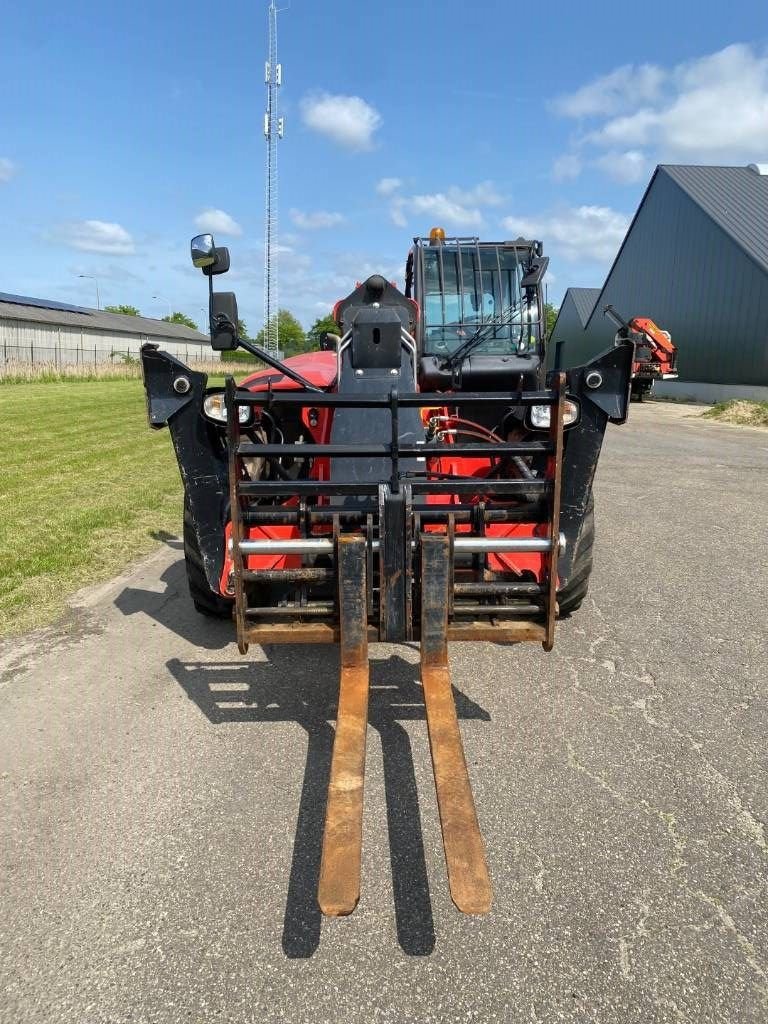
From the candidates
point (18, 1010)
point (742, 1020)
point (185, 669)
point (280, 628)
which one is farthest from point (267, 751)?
point (742, 1020)

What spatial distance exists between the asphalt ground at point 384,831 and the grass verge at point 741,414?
Result: 15.2m

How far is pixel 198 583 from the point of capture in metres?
3.93

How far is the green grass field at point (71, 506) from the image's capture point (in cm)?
486

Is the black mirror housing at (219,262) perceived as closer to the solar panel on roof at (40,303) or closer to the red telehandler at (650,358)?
the red telehandler at (650,358)

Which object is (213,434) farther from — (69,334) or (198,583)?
(69,334)

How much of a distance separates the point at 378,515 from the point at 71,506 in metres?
5.12

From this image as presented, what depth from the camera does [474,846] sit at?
1.99 meters

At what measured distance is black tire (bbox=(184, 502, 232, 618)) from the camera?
3839 mm

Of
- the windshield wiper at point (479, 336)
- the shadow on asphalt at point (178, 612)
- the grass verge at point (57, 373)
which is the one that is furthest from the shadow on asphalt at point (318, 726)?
the grass verge at point (57, 373)

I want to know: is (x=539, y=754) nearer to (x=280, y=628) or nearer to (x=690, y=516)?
(x=280, y=628)

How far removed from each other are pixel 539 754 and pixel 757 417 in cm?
1742

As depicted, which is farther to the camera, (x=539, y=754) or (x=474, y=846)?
(x=539, y=754)

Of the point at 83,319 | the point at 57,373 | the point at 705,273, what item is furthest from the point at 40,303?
the point at 705,273

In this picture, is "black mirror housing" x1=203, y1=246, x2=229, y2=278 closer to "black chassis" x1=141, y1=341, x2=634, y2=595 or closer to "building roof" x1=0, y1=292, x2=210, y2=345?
"black chassis" x1=141, y1=341, x2=634, y2=595
